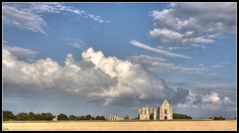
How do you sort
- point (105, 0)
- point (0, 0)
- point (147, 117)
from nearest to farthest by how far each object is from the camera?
point (0, 0) < point (105, 0) < point (147, 117)

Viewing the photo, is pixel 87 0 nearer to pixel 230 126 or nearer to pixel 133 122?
pixel 230 126

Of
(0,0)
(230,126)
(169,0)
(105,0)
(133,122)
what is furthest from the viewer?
(133,122)

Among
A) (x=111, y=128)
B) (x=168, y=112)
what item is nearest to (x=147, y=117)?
(x=168, y=112)

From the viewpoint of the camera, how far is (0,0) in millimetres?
24656

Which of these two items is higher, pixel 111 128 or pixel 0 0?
pixel 0 0

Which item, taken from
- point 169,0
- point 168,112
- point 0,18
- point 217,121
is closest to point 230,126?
point 217,121

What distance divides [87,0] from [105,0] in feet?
3.66

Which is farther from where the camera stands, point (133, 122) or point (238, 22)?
point (133, 122)

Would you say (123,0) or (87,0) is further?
(123,0)

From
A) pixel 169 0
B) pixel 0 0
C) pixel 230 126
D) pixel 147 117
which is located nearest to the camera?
pixel 0 0

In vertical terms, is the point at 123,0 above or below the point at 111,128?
above

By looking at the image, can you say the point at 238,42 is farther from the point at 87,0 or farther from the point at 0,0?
the point at 0,0

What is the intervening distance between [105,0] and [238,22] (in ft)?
23.8

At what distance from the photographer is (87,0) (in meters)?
25.7
